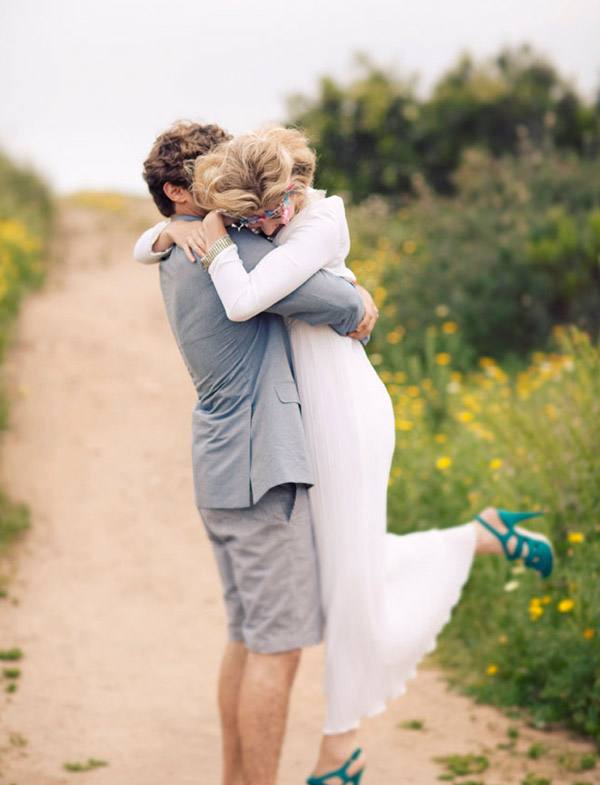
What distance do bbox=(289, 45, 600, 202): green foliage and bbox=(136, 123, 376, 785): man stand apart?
10.1 meters

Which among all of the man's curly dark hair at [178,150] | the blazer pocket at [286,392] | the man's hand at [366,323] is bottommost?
the blazer pocket at [286,392]

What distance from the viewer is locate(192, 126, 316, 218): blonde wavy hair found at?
258 centimetres

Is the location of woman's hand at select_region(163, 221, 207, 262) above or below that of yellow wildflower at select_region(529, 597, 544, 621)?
above

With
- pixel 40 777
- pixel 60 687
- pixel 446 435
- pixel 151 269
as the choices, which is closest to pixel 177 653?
pixel 60 687

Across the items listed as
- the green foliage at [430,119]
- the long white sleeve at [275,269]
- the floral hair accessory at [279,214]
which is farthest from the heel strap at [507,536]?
the green foliage at [430,119]

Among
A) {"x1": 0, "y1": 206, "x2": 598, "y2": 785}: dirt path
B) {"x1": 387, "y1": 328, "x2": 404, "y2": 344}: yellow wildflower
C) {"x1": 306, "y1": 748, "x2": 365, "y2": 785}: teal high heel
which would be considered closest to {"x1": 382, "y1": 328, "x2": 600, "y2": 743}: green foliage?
{"x1": 0, "y1": 206, "x2": 598, "y2": 785}: dirt path

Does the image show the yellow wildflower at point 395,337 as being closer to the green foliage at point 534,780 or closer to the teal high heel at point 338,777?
the green foliage at point 534,780

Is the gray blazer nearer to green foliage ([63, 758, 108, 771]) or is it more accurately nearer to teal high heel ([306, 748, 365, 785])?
teal high heel ([306, 748, 365, 785])

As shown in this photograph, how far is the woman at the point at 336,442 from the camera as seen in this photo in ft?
8.49

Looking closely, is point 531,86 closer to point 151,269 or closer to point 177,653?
point 151,269

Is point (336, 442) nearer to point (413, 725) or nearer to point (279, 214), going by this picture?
point (279, 214)

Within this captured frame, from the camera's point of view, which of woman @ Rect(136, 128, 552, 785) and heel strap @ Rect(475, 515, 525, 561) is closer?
woman @ Rect(136, 128, 552, 785)

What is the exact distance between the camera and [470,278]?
8.38 m

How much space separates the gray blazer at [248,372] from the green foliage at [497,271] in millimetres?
4292
